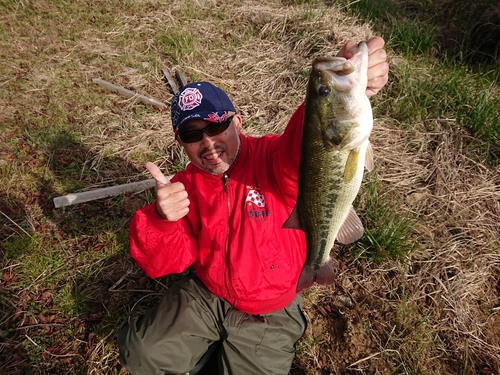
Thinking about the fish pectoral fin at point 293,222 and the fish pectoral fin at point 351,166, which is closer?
the fish pectoral fin at point 351,166

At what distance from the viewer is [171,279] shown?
3.45 metres

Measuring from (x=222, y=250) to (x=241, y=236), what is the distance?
186mm

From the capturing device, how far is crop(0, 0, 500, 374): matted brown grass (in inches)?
118

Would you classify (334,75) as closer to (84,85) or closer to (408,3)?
(84,85)

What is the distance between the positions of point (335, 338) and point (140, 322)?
1722 millimetres

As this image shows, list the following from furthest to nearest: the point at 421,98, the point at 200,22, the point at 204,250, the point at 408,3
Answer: the point at 408,3, the point at 200,22, the point at 421,98, the point at 204,250

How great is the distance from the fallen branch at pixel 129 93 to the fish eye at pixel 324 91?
417cm

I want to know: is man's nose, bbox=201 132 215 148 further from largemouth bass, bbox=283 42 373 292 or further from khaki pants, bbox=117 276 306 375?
khaki pants, bbox=117 276 306 375

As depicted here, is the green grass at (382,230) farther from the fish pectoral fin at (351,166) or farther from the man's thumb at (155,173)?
the man's thumb at (155,173)

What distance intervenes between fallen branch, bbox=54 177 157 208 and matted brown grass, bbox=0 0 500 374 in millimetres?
98

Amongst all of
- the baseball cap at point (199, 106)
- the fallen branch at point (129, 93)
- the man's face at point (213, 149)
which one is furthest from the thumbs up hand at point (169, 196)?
the fallen branch at point (129, 93)

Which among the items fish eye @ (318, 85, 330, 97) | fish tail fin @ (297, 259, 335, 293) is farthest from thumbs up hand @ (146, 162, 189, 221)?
fish eye @ (318, 85, 330, 97)

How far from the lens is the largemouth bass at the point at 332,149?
1523 millimetres

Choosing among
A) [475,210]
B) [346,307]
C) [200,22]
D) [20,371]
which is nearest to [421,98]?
[475,210]
